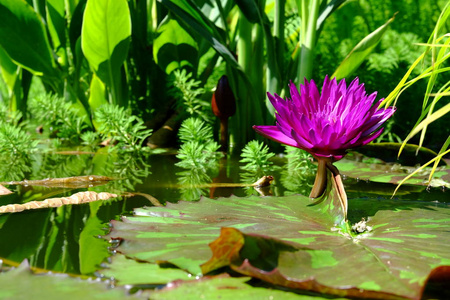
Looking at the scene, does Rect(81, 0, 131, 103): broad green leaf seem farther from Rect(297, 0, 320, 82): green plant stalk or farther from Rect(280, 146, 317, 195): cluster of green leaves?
Rect(280, 146, 317, 195): cluster of green leaves

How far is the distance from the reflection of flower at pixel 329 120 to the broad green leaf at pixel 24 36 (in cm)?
152

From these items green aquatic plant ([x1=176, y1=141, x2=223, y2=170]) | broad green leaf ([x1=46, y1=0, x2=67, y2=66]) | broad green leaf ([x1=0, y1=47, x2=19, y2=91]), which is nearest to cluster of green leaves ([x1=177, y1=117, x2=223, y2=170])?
green aquatic plant ([x1=176, y1=141, x2=223, y2=170])

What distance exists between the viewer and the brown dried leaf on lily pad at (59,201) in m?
1.06

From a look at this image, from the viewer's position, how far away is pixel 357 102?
964 millimetres

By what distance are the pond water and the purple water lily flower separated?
0.13m

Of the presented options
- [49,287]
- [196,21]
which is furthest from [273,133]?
[196,21]

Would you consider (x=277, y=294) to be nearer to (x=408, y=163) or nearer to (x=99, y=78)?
(x=408, y=163)

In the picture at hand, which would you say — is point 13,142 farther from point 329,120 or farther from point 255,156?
point 329,120

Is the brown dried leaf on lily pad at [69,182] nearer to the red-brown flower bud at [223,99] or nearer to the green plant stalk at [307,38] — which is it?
the red-brown flower bud at [223,99]

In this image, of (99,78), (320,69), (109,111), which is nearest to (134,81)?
(99,78)

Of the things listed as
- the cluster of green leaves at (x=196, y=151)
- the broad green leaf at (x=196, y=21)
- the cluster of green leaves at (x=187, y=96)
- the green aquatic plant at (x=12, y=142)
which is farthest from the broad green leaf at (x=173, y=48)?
the green aquatic plant at (x=12, y=142)

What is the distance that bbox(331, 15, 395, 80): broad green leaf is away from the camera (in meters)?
1.71

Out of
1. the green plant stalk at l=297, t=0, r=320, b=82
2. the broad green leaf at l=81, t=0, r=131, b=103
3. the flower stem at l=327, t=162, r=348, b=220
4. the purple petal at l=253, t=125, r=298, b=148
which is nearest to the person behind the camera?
the flower stem at l=327, t=162, r=348, b=220

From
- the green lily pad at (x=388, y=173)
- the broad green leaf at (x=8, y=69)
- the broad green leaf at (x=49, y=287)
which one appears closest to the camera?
the broad green leaf at (x=49, y=287)
